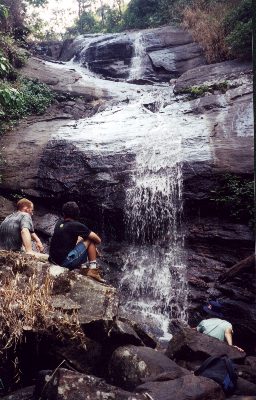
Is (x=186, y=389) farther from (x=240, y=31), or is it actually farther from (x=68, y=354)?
(x=240, y=31)

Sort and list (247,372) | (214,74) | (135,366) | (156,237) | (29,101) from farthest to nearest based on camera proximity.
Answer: (29,101) < (214,74) < (156,237) < (247,372) < (135,366)

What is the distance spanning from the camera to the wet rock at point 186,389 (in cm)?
343

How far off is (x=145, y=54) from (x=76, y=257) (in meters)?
16.5

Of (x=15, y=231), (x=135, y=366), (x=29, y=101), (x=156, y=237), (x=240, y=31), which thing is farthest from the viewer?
(x=29, y=101)

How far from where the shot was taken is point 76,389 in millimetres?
3262

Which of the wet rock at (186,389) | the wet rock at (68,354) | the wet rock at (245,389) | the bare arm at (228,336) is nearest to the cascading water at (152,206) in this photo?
the bare arm at (228,336)

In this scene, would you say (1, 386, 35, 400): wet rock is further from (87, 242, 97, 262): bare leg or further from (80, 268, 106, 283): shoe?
(87, 242, 97, 262): bare leg

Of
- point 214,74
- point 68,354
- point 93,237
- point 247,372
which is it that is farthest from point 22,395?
point 214,74

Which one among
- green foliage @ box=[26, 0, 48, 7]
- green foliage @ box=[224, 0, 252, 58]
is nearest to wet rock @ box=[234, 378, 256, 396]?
green foliage @ box=[224, 0, 252, 58]

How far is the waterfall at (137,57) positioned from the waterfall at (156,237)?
30.3 ft

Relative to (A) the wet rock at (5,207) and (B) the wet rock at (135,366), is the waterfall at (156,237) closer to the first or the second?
(A) the wet rock at (5,207)

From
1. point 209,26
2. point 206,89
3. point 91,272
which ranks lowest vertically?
point 91,272

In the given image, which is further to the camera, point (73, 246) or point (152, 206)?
point (152, 206)

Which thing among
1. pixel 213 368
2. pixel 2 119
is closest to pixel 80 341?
pixel 213 368
